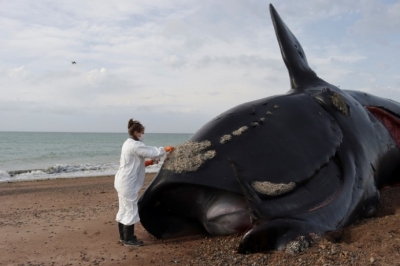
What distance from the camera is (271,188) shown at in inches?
211

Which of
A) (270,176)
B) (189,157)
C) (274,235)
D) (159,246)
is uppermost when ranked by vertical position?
(189,157)

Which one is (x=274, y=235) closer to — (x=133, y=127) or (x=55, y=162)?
(x=133, y=127)

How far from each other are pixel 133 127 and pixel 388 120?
17.0 feet

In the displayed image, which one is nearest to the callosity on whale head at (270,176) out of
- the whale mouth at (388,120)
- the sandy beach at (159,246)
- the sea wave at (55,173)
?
the sandy beach at (159,246)

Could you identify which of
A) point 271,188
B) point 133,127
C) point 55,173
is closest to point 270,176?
point 271,188

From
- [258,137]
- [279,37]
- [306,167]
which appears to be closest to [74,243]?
[258,137]

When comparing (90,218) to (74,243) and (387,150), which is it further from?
(387,150)

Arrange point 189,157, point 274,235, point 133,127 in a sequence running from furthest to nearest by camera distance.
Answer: point 133,127 < point 189,157 < point 274,235

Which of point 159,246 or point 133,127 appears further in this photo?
point 133,127

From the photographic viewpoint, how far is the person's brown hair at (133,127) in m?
6.46

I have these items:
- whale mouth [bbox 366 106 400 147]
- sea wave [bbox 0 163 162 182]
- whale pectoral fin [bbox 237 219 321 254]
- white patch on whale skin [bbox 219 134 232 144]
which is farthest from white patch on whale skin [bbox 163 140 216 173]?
sea wave [bbox 0 163 162 182]

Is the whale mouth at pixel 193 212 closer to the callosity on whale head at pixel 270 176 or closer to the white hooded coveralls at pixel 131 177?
the callosity on whale head at pixel 270 176

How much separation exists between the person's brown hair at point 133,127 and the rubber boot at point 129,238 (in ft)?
4.36

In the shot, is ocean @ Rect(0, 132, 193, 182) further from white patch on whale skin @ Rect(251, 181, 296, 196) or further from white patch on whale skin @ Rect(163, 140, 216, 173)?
white patch on whale skin @ Rect(251, 181, 296, 196)
